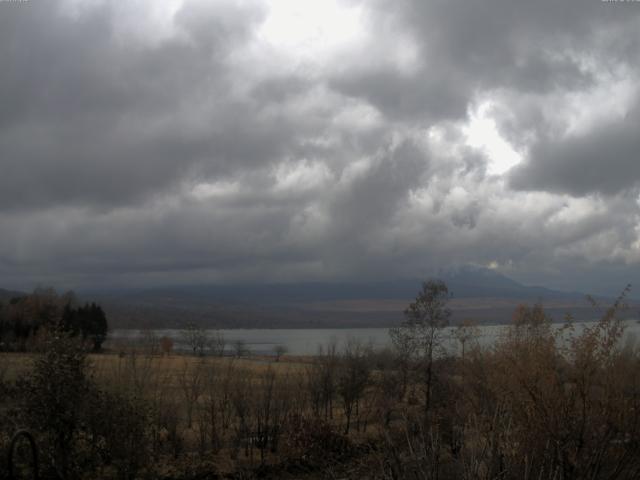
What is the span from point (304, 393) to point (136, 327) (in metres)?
98.2

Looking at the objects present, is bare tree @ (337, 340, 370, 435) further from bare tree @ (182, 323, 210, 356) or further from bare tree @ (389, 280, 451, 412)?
bare tree @ (182, 323, 210, 356)

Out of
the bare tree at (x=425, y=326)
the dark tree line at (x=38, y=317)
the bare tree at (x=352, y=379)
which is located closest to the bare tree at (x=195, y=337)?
the dark tree line at (x=38, y=317)

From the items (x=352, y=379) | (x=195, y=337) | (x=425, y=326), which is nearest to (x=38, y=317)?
(x=195, y=337)

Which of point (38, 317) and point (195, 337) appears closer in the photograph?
point (38, 317)

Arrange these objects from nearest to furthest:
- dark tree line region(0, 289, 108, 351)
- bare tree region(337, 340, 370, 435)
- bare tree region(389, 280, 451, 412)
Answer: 1. bare tree region(337, 340, 370, 435)
2. bare tree region(389, 280, 451, 412)
3. dark tree line region(0, 289, 108, 351)

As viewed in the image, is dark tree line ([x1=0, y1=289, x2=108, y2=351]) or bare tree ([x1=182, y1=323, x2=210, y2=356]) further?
bare tree ([x1=182, y1=323, x2=210, y2=356])

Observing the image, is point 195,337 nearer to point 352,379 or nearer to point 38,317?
point 38,317

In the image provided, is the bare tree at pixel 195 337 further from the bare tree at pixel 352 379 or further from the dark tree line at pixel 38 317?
the bare tree at pixel 352 379

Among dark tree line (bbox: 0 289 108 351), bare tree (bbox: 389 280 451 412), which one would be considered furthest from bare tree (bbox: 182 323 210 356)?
bare tree (bbox: 389 280 451 412)

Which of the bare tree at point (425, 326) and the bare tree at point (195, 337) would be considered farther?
the bare tree at point (195, 337)

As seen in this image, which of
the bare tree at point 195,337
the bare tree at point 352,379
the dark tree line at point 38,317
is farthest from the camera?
the bare tree at point 195,337

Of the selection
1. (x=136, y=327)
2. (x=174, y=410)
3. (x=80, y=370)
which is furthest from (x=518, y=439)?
(x=136, y=327)

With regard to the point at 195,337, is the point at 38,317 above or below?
above

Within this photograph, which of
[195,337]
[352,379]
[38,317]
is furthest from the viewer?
[195,337]
